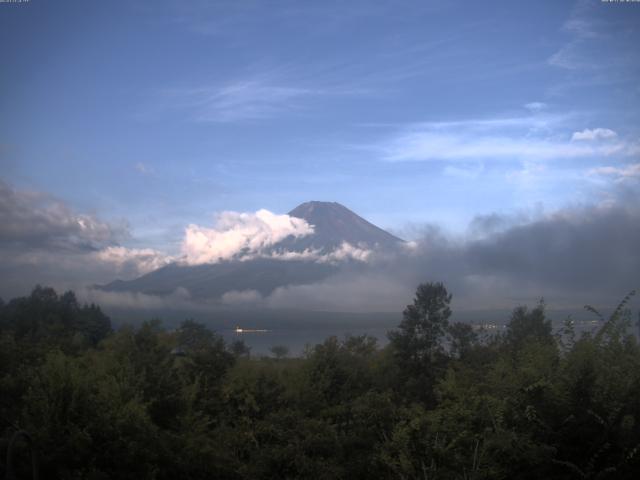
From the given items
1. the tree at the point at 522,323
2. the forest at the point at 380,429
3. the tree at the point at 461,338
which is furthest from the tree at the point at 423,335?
the forest at the point at 380,429

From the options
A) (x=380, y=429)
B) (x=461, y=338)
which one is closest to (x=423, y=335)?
(x=461, y=338)

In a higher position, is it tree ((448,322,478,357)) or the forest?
the forest

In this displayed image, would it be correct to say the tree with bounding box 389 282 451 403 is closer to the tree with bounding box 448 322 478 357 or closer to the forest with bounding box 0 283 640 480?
the tree with bounding box 448 322 478 357

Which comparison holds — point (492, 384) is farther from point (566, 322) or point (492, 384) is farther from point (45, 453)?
point (45, 453)

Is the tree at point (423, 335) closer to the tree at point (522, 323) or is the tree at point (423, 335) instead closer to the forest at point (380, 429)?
the tree at point (522, 323)

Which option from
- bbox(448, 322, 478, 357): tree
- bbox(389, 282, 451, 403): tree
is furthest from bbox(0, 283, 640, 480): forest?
bbox(448, 322, 478, 357): tree

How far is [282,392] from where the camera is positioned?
1783cm

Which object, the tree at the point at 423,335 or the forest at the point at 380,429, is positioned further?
the tree at the point at 423,335

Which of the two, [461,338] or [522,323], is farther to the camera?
[522,323]

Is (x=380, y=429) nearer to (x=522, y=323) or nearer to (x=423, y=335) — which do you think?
(x=423, y=335)

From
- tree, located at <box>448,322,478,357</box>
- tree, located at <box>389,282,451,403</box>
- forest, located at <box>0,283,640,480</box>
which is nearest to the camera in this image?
forest, located at <box>0,283,640,480</box>

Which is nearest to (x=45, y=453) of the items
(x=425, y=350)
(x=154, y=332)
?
(x=154, y=332)

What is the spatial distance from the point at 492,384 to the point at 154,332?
58.5 feet

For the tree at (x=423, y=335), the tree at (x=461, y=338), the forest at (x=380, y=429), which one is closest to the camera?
the forest at (x=380, y=429)
